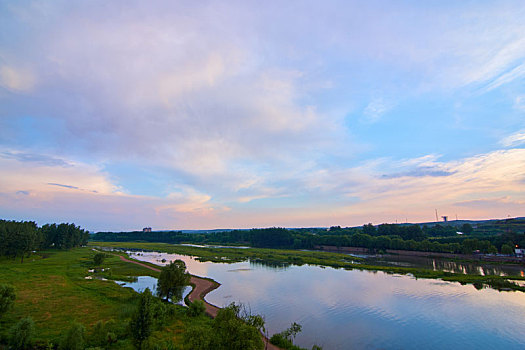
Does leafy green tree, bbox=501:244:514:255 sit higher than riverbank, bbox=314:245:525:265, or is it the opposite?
leafy green tree, bbox=501:244:514:255

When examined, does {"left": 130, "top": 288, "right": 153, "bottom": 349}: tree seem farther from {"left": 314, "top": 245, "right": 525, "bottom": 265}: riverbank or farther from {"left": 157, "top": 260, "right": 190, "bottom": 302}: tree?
{"left": 314, "top": 245, "right": 525, "bottom": 265}: riverbank

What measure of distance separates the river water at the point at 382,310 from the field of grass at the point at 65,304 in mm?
14777

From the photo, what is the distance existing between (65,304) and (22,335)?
1608 cm

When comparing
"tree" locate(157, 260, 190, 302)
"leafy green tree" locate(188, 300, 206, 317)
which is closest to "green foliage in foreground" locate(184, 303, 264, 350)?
"leafy green tree" locate(188, 300, 206, 317)

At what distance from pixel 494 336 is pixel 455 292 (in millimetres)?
23396

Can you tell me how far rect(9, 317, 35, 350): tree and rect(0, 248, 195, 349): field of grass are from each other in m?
1.27

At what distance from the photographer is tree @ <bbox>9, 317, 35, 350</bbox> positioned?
82.5ft

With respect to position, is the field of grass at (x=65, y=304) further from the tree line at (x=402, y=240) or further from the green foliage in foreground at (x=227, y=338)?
the tree line at (x=402, y=240)

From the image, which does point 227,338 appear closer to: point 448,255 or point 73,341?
point 73,341

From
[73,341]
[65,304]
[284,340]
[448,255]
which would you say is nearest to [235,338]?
[284,340]

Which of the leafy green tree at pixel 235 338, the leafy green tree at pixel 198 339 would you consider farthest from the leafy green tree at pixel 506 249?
the leafy green tree at pixel 198 339

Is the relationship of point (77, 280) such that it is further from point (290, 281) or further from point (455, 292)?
point (455, 292)

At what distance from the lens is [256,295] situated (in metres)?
51.8

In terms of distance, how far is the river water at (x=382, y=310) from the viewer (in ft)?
107
